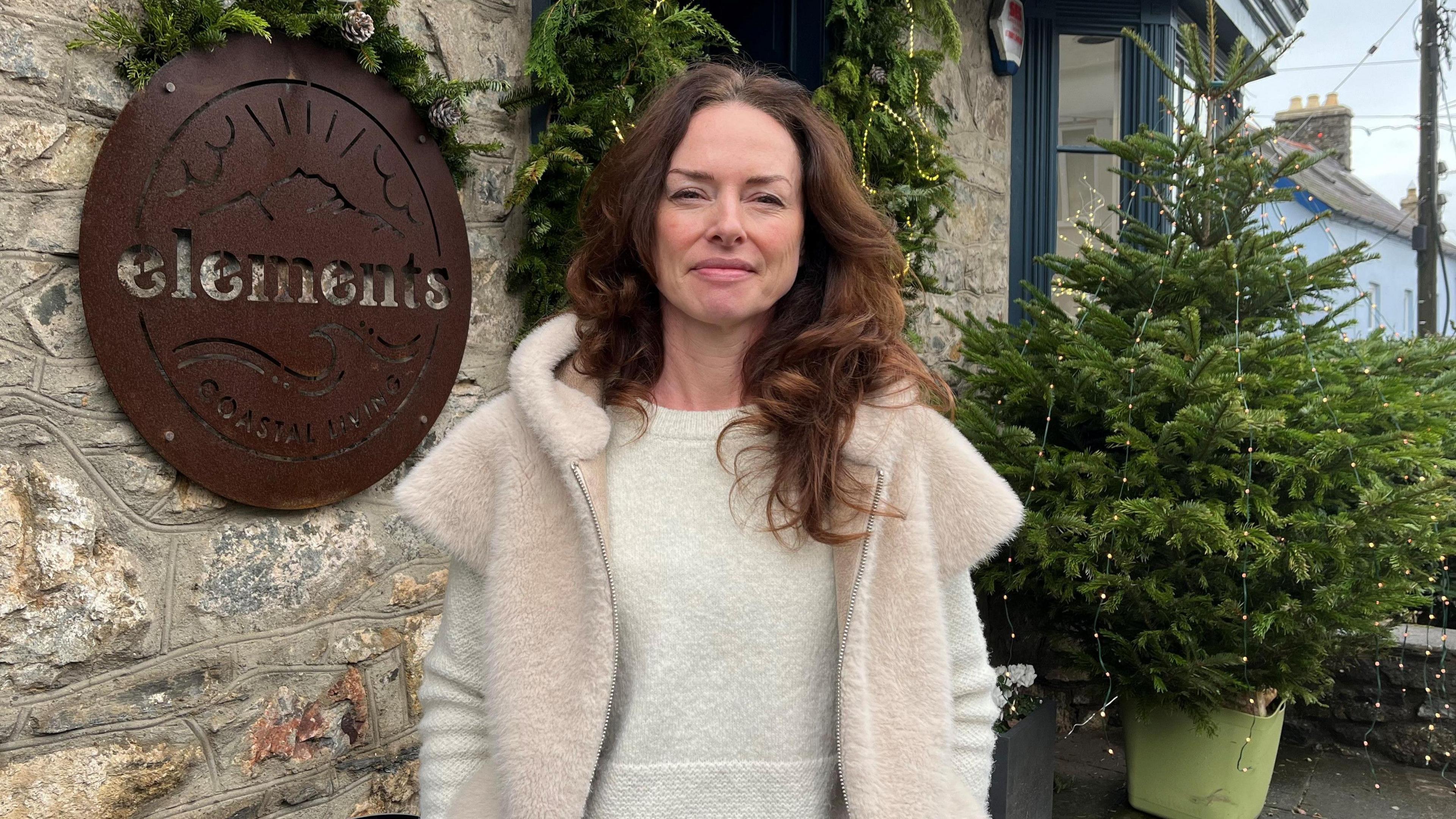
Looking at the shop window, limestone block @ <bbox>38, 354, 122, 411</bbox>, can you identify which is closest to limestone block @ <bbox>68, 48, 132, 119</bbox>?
limestone block @ <bbox>38, 354, 122, 411</bbox>

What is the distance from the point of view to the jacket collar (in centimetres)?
143

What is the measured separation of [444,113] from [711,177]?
4.20 ft

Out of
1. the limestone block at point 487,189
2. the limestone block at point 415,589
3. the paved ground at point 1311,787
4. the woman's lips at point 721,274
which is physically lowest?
the paved ground at point 1311,787

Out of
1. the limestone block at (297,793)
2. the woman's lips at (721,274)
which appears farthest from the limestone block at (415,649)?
the woman's lips at (721,274)

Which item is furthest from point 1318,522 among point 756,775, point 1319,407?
point 756,775

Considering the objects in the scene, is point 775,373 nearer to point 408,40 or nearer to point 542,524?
point 542,524

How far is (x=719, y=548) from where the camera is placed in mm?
1429

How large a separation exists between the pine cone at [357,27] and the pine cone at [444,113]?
0.76 ft

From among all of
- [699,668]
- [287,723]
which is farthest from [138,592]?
[699,668]

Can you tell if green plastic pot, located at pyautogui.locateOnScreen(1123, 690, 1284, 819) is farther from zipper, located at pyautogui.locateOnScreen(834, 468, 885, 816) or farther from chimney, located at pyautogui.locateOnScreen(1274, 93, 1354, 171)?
chimney, located at pyautogui.locateOnScreen(1274, 93, 1354, 171)

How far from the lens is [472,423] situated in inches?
59.1

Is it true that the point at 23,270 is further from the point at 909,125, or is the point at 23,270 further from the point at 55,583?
the point at 909,125

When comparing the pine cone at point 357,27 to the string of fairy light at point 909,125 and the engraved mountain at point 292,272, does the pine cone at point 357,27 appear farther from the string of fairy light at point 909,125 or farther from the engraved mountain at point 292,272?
the string of fairy light at point 909,125

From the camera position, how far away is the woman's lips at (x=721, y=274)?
1.44m
